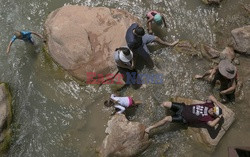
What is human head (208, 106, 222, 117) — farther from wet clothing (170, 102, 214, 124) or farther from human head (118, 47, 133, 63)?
human head (118, 47, 133, 63)

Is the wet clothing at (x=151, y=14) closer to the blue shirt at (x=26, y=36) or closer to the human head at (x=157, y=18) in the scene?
the human head at (x=157, y=18)

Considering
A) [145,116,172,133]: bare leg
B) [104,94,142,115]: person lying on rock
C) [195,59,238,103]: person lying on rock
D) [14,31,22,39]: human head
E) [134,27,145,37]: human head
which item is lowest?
[145,116,172,133]: bare leg

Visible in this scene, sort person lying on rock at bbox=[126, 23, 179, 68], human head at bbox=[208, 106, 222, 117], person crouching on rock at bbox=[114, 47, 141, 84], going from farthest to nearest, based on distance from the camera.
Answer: person crouching on rock at bbox=[114, 47, 141, 84], person lying on rock at bbox=[126, 23, 179, 68], human head at bbox=[208, 106, 222, 117]

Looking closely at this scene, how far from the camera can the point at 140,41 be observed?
8320mm

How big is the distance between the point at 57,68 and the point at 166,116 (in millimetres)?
3877

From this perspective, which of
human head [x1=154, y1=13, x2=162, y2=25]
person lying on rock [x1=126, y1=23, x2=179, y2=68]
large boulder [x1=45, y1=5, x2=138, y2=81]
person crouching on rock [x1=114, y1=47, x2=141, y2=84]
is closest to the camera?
person lying on rock [x1=126, y1=23, x2=179, y2=68]

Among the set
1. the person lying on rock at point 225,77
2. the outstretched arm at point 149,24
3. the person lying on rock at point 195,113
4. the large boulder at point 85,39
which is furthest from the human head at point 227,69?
the large boulder at point 85,39

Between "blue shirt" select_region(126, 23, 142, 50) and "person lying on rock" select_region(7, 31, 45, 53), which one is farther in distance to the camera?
"person lying on rock" select_region(7, 31, 45, 53)

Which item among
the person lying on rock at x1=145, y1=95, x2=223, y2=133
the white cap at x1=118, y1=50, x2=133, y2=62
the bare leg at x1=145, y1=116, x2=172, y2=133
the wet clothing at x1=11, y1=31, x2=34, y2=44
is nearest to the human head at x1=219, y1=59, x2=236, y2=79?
the person lying on rock at x1=145, y1=95, x2=223, y2=133

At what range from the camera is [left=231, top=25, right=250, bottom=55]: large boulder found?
8.99 meters

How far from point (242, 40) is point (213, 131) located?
124 inches

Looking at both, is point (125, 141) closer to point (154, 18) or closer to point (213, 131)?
point (213, 131)

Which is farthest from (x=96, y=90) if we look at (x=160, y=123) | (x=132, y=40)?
(x=160, y=123)

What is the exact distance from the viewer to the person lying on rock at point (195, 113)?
7.86 m
